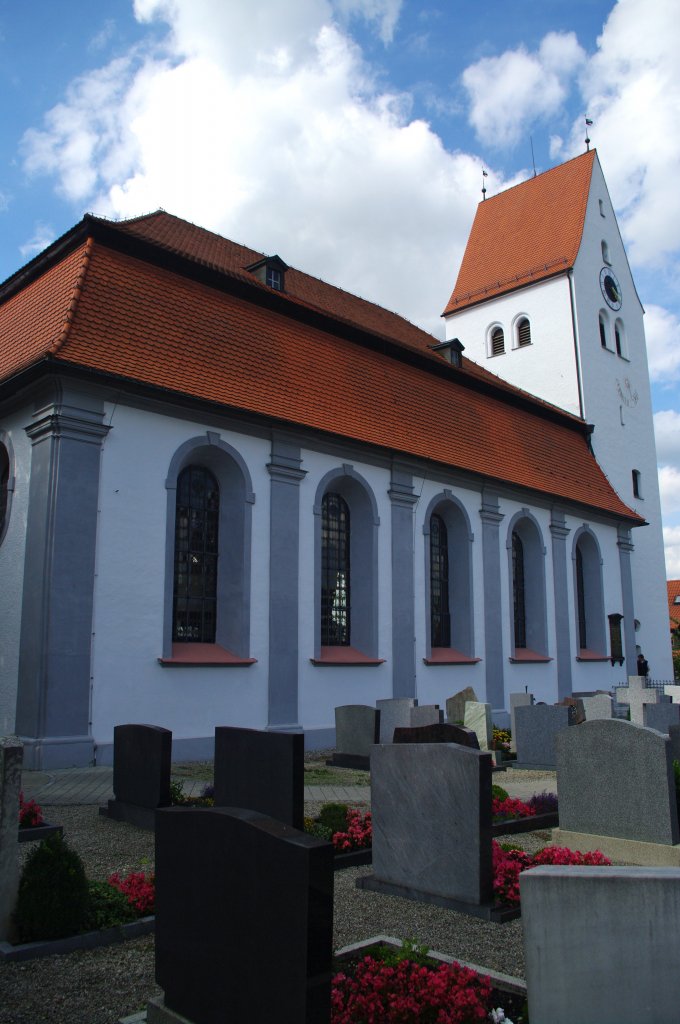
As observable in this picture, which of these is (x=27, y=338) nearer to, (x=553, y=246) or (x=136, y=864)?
(x=136, y=864)

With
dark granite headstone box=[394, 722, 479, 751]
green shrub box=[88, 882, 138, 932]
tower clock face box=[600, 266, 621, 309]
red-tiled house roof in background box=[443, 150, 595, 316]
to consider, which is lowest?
green shrub box=[88, 882, 138, 932]

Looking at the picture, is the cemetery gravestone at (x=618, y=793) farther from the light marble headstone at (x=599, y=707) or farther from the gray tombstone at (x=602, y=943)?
the light marble headstone at (x=599, y=707)

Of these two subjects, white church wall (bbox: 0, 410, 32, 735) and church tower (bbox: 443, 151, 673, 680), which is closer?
white church wall (bbox: 0, 410, 32, 735)

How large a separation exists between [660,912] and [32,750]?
996 centimetres

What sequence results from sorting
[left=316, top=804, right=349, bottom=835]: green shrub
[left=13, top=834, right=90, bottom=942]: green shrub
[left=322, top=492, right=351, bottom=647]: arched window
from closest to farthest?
[left=13, top=834, right=90, bottom=942]: green shrub
[left=316, top=804, right=349, bottom=835]: green shrub
[left=322, top=492, right=351, bottom=647]: arched window

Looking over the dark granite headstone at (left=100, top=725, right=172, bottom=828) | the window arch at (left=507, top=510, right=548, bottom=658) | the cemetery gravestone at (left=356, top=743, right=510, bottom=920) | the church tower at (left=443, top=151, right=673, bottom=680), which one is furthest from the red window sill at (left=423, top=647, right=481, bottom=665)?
the cemetery gravestone at (left=356, top=743, right=510, bottom=920)

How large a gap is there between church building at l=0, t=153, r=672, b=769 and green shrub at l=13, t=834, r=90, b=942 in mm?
6863

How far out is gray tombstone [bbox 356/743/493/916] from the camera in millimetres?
5254

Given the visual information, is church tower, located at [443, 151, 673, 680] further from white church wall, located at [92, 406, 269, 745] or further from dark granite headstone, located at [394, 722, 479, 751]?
Result: dark granite headstone, located at [394, 722, 479, 751]

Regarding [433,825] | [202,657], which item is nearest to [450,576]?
[202,657]

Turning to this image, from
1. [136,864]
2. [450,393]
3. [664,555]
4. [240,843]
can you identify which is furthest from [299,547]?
[664,555]

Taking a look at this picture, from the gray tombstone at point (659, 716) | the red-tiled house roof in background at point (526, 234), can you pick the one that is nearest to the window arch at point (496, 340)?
the red-tiled house roof in background at point (526, 234)

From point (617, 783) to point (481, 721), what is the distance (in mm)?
6950

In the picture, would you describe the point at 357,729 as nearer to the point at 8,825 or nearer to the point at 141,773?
the point at 141,773
